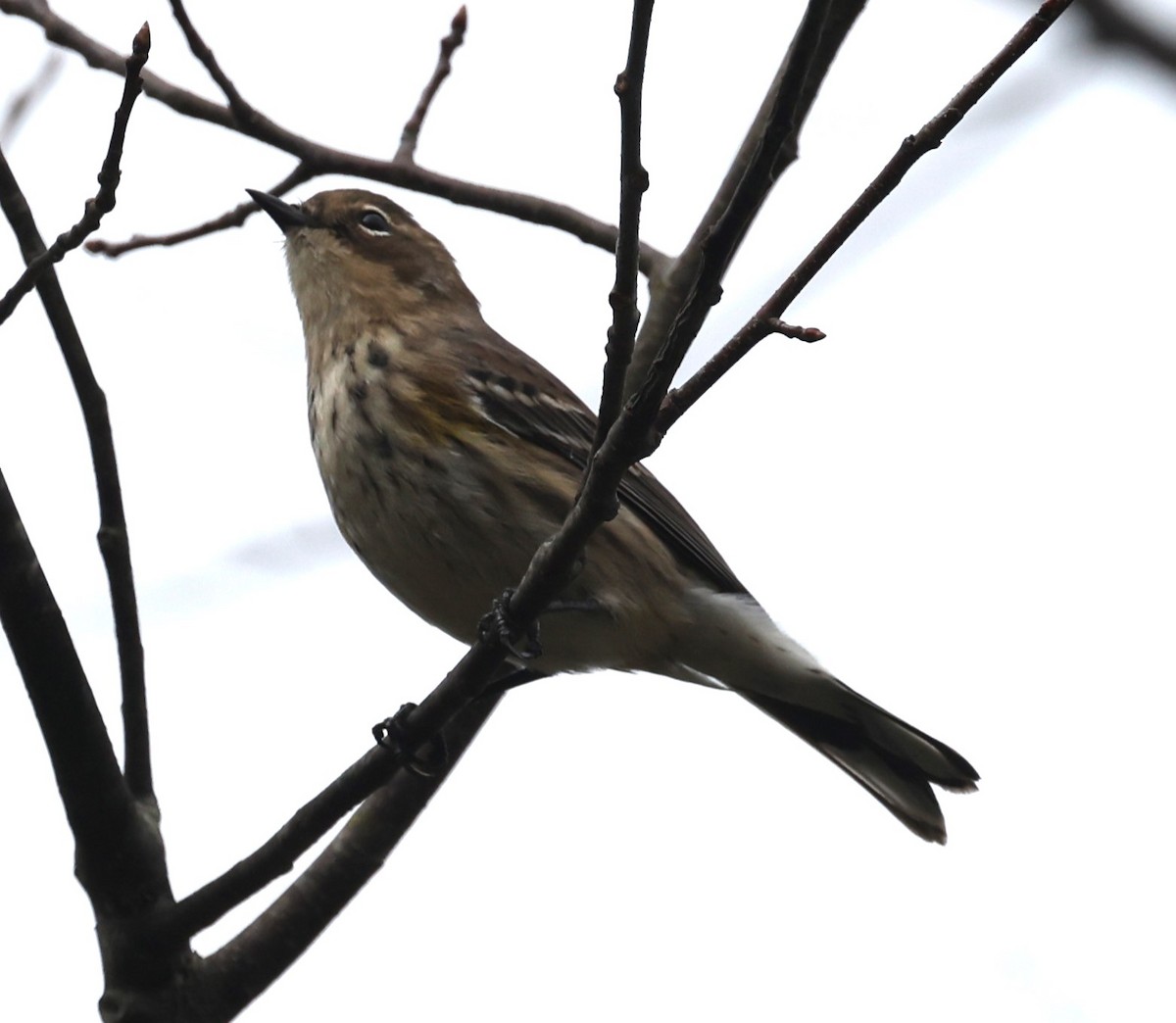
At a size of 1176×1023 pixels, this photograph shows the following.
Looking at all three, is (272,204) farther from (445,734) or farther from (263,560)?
(445,734)

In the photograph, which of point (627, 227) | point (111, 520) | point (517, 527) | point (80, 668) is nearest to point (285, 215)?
point (517, 527)

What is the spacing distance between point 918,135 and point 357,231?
16.7 ft

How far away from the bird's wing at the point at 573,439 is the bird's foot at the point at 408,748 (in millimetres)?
1413

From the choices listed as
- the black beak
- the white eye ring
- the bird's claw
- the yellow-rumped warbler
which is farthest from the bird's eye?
the bird's claw

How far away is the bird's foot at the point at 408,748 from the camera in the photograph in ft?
15.2

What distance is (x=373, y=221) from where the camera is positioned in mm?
8094

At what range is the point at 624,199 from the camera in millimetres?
3398

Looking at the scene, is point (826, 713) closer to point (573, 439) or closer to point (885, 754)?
point (885, 754)

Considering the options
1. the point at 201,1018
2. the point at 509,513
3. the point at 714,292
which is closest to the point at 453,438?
the point at 509,513

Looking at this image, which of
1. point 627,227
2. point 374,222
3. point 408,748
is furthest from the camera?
point 374,222

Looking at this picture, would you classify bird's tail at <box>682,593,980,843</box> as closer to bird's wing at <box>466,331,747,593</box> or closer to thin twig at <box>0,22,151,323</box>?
bird's wing at <box>466,331,747,593</box>

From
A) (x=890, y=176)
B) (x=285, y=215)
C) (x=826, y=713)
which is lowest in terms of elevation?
(x=890, y=176)

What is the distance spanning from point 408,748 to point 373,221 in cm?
413

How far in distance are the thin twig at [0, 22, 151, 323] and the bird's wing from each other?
88.9 inches
